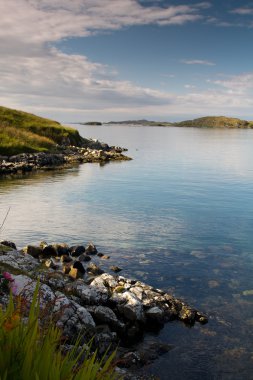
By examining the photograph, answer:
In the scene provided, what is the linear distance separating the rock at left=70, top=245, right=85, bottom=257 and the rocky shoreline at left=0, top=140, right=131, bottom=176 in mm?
44906

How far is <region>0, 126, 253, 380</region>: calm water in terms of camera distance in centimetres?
1812

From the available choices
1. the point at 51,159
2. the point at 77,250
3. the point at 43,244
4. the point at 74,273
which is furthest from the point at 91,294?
the point at 51,159

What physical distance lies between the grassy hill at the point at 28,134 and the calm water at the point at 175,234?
69.9 ft

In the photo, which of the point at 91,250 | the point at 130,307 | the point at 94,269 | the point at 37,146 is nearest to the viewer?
the point at 130,307

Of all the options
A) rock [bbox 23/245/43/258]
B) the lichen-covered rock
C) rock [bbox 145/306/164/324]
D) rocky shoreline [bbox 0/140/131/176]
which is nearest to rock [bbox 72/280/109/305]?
rock [bbox 145/306/164/324]

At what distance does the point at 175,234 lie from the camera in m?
35.8

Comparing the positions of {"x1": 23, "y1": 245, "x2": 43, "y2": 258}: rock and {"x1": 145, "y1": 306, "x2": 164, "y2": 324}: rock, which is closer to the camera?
{"x1": 145, "y1": 306, "x2": 164, "y2": 324}: rock

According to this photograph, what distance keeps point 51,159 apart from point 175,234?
58215 millimetres

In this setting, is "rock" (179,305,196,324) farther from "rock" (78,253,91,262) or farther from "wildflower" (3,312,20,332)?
"wildflower" (3,312,20,332)

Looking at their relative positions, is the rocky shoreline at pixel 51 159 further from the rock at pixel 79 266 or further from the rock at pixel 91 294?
the rock at pixel 91 294

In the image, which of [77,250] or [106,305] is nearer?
[106,305]

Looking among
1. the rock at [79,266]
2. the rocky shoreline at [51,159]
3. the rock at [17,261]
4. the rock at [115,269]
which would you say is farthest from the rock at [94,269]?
the rocky shoreline at [51,159]

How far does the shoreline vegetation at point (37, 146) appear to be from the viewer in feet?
270

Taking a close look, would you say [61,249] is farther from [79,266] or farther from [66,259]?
[79,266]
